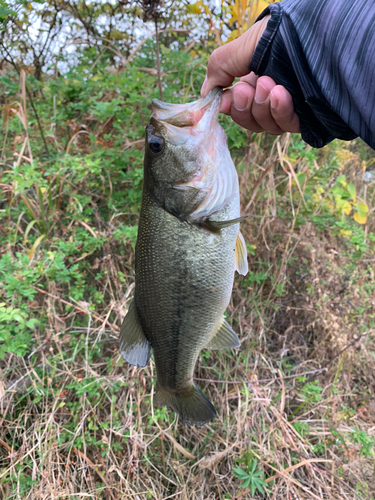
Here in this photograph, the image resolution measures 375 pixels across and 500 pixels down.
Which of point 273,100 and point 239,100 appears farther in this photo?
point 239,100

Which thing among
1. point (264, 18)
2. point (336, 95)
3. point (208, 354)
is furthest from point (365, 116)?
point (208, 354)

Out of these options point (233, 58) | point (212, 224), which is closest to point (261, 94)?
point (233, 58)

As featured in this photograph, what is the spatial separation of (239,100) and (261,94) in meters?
0.14

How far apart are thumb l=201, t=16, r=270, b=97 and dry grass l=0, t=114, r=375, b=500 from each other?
122 cm

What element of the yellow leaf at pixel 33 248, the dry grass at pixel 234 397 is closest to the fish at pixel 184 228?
the dry grass at pixel 234 397

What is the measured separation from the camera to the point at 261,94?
53.9 inches

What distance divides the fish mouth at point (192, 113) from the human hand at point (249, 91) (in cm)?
18

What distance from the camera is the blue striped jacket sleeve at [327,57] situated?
973 mm

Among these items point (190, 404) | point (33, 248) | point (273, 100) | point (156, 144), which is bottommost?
point (190, 404)

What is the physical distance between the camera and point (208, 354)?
8.23 feet

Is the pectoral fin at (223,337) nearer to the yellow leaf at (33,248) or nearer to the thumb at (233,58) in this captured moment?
the thumb at (233,58)

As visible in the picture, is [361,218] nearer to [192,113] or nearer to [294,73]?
[294,73]

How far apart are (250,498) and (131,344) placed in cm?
167

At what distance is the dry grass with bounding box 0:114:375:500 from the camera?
219cm
